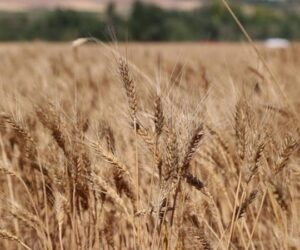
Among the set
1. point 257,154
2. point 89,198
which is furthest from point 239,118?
point 89,198

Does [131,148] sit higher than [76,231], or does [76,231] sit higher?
[131,148]

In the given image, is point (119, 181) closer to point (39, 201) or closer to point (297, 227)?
point (297, 227)

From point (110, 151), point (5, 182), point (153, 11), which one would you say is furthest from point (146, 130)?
point (153, 11)

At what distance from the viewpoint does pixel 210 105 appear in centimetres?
167

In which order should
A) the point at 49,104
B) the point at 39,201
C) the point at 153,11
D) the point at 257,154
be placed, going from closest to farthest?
the point at 257,154 < the point at 49,104 < the point at 39,201 < the point at 153,11

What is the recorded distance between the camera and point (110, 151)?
1.24 m

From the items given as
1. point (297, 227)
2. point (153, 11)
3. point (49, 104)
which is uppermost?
point (153, 11)

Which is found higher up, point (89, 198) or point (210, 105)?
point (210, 105)

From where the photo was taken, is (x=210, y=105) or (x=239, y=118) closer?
(x=239, y=118)

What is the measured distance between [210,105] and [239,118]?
0.40m

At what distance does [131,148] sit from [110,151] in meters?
0.49

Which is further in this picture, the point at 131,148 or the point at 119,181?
the point at 131,148

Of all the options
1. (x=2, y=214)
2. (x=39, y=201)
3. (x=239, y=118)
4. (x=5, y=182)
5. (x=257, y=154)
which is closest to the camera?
(x=257, y=154)

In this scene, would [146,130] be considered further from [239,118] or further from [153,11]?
[153,11]
